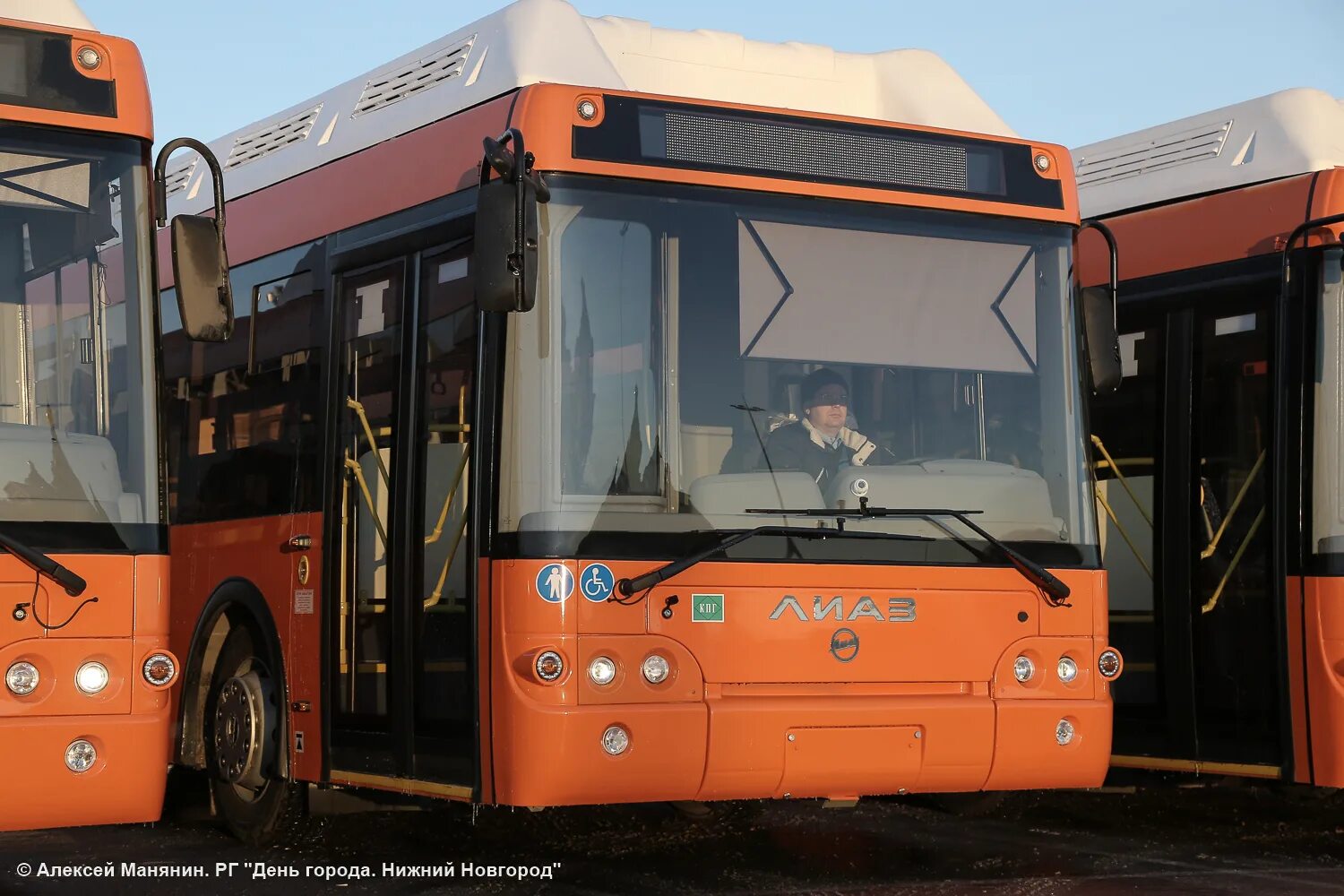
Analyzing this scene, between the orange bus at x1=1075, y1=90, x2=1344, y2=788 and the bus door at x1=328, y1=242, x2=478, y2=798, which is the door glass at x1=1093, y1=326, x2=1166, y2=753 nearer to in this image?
the orange bus at x1=1075, y1=90, x2=1344, y2=788

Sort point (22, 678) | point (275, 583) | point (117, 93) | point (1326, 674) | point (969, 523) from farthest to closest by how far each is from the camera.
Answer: point (275, 583) → point (1326, 674) → point (969, 523) → point (117, 93) → point (22, 678)

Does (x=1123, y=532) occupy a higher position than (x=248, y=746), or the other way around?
(x=1123, y=532)

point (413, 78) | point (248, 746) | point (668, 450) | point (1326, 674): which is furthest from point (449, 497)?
point (1326, 674)

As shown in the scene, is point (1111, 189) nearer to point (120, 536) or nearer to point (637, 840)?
point (637, 840)

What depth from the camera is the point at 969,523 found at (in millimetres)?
7680

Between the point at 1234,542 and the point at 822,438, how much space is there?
260 cm

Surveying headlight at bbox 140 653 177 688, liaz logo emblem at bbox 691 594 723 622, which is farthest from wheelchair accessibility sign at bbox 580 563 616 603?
headlight at bbox 140 653 177 688

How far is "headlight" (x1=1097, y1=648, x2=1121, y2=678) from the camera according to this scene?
7.98 m

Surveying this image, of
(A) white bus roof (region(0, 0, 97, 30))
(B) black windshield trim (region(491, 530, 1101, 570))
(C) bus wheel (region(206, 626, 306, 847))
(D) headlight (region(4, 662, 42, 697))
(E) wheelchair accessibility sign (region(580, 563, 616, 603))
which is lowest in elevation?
(C) bus wheel (region(206, 626, 306, 847))

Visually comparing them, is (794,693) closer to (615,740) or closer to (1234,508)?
(615,740)

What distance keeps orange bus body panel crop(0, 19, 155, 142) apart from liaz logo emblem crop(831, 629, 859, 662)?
3.20 meters

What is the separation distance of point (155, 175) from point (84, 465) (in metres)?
1.10

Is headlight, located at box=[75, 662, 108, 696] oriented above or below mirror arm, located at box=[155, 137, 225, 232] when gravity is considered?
below

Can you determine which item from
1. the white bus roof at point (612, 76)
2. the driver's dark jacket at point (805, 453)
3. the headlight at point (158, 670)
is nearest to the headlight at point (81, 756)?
the headlight at point (158, 670)
